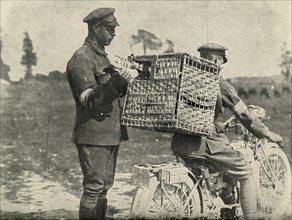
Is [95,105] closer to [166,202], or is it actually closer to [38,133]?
[166,202]

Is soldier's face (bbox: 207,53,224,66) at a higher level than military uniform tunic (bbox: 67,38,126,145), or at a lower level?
higher

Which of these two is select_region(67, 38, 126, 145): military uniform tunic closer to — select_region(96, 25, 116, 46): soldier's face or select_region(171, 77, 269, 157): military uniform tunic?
select_region(96, 25, 116, 46): soldier's face

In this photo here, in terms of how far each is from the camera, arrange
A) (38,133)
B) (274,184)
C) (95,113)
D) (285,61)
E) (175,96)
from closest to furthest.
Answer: (175,96), (95,113), (274,184), (38,133), (285,61)

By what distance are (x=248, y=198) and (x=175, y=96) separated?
1.07 meters

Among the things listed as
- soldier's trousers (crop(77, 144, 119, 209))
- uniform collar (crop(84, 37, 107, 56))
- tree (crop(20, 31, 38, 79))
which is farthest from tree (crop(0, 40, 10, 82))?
soldier's trousers (crop(77, 144, 119, 209))

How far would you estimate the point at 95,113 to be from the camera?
355 cm

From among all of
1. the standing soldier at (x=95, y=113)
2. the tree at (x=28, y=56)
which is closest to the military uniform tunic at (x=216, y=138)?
the standing soldier at (x=95, y=113)

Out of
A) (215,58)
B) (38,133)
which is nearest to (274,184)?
(215,58)

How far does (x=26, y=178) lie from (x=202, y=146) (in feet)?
5.09

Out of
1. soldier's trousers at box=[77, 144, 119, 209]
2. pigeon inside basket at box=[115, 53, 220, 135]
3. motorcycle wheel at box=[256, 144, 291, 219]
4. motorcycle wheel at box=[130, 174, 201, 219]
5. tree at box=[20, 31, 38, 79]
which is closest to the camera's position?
pigeon inside basket at box=[115, 53, 220, 135]

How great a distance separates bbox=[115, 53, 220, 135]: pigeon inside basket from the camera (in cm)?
328

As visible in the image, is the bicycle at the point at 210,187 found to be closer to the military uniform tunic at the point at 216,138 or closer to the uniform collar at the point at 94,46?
the military uniform tunic at the point at 216,138

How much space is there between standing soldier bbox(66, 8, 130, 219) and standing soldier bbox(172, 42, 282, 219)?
1.66ft

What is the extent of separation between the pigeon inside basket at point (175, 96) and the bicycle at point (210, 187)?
1.15 ft
